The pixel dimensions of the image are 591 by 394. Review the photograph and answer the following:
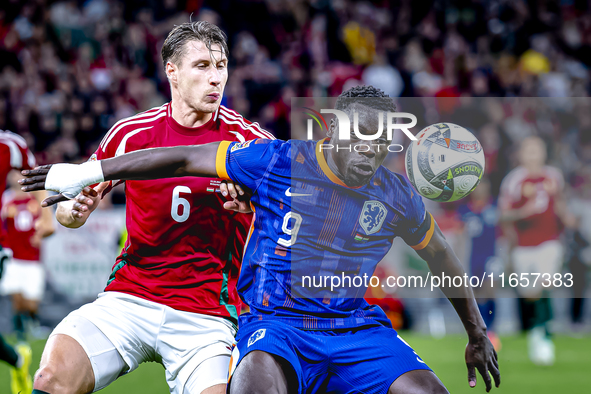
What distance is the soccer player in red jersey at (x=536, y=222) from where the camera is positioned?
596 centimetres

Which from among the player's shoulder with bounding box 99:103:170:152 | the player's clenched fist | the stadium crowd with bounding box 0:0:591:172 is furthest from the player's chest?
the stadium crowd with bounding box 0:0:591:172

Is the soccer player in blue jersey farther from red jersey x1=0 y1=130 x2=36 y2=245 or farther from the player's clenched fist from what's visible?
red jersey x1=0 y1=130 x2=36 y2=245

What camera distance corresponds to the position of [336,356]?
2.87m

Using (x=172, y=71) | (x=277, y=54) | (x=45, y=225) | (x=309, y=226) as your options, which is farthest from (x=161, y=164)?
(x=277, y=54)

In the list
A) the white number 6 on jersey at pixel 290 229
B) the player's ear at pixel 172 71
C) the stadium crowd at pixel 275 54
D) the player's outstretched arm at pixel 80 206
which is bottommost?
the white number 6 on jersey at pixel 290 229

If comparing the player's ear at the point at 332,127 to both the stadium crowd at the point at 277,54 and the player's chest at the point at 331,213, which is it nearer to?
the player's chest at the point at 331,213

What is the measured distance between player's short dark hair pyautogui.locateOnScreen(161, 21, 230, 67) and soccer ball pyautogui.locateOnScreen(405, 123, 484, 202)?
123cm

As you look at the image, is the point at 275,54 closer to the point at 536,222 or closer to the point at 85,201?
the point at 536,222

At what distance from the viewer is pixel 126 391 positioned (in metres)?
5.69

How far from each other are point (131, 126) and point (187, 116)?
0.32 metres

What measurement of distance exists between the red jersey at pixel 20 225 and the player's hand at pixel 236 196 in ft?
18.8

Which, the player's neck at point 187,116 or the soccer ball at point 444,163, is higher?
the player's neck at point 187,116

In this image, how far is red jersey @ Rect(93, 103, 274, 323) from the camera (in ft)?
11.3

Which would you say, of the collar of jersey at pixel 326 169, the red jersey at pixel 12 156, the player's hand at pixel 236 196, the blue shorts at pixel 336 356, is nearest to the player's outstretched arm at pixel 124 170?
the player's hand at pixel 236 196
